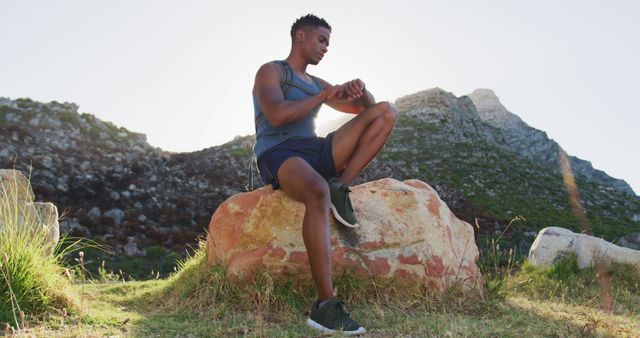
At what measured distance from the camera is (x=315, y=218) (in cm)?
485

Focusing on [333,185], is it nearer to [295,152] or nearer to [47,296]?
[295,152]

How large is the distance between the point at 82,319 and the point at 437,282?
3537mm

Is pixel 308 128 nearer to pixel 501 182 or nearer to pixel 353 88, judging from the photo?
pixel 353 88

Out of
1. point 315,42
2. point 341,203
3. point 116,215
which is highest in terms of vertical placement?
point 315,42

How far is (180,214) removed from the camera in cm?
2266

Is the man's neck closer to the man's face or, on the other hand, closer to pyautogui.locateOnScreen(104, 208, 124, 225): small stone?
the man's face

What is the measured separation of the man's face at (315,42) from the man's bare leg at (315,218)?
1.26 m

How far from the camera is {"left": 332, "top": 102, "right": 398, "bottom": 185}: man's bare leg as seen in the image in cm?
586

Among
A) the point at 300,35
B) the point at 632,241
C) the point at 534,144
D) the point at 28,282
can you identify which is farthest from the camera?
the point at 534,144

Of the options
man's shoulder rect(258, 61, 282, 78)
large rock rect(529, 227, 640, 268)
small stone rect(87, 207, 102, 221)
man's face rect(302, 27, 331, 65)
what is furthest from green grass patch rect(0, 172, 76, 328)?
small stone rect(87, 207, 102, 221)

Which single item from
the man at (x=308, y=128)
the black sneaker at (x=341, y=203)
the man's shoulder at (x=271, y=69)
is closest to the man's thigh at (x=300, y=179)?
the man at (x=308, y=128)

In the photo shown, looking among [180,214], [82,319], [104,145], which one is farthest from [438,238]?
[104,145]

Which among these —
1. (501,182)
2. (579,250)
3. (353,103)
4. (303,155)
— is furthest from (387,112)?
(501,182)

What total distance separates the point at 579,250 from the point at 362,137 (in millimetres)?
6231
